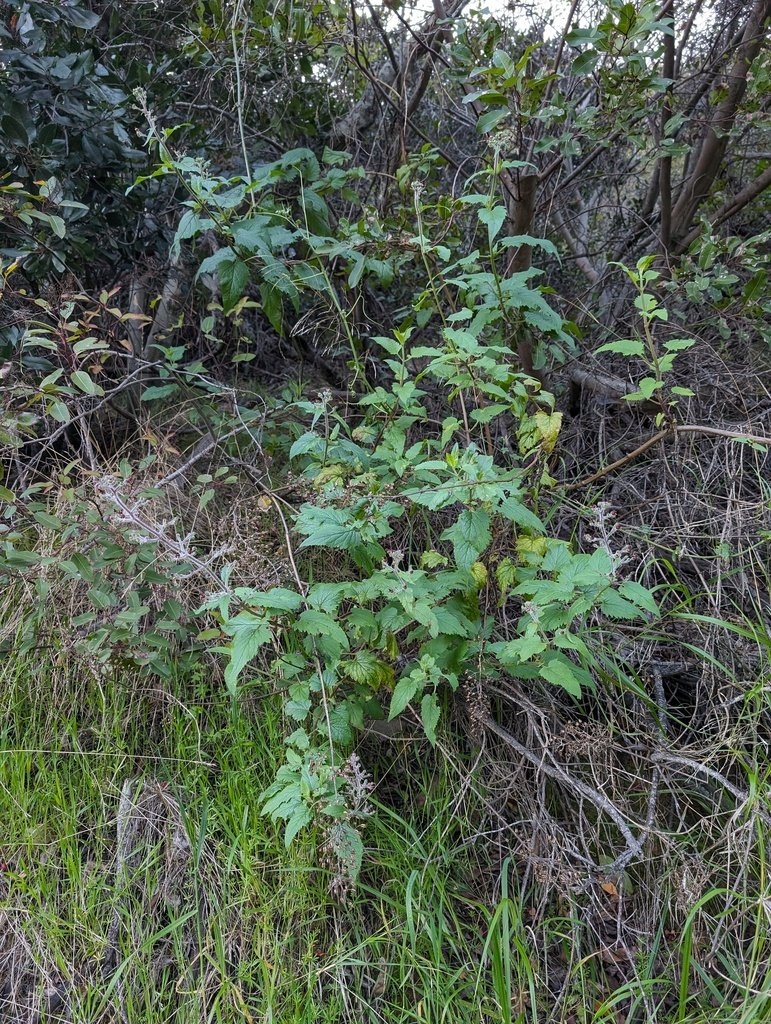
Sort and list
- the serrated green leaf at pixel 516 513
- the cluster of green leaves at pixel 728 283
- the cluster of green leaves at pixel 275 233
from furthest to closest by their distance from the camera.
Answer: the cluster of green leaves at pixel 728 283
the cluster of green leaves at pixel 275 233
the serrated green leaf at pixel 516 513

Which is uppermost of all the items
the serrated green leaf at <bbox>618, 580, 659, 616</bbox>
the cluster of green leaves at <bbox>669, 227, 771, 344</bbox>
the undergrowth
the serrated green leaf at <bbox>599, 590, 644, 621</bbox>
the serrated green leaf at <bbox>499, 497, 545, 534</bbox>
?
the cluster of green leaves at <bbox>669, 227, 771, 344</bbox>

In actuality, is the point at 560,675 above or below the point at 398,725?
above

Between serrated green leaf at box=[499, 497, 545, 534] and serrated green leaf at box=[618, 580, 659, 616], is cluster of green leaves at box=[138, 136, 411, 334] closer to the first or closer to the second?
serrated green leaf at box=[499, 497, 545, 534]

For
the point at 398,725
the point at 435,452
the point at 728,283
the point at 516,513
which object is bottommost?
the point at 398,725

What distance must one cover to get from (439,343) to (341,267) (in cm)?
44

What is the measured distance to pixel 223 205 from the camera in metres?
1.69

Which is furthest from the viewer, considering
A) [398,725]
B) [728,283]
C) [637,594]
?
[728,283]

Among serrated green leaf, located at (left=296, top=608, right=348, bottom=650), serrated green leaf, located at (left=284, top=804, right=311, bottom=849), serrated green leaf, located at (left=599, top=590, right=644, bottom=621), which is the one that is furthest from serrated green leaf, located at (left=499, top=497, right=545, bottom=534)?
serrated green leaf, located at (left=284, top=804, right=311, bottom=849)

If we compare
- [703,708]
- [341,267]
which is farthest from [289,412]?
[703,708]

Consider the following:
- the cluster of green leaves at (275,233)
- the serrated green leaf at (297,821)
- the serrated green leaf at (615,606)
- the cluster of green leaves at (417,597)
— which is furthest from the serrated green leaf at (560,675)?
the cluster of green leaves at (275,233)

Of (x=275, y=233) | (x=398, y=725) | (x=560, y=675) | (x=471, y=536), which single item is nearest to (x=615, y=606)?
(x=560, y=675)

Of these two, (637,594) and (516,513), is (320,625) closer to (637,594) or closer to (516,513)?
(516,513)

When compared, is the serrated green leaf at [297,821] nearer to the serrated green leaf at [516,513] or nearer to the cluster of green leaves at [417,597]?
the cluster of green leaves at [417,597]

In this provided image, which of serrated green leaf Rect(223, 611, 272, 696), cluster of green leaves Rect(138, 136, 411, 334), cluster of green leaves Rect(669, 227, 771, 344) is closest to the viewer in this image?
serrated green leaf Rect(223, 611, 272, 696)
